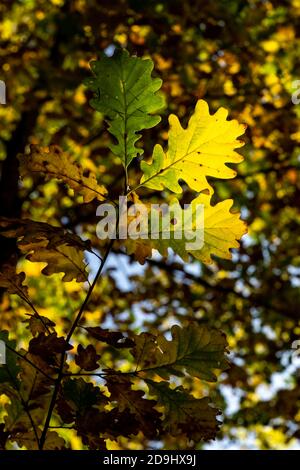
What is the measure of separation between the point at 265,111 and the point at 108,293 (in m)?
2.55

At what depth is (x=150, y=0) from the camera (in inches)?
160

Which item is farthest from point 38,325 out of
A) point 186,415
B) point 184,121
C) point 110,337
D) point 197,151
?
point 184,121

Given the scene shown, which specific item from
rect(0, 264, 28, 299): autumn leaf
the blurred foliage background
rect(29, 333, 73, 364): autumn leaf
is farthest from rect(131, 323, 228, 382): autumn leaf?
the blurred foliage background

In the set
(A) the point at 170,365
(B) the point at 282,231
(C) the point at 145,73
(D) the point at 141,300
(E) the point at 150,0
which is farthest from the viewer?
(B) the point at 282,231

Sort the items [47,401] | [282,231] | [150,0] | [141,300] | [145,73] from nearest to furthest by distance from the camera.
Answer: [145,73], [47,401], [150,0], [141,300], [282,231]

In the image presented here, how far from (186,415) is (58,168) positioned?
29.6 inches

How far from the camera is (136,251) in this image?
5.01 feet

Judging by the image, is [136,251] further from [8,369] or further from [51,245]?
[8,369]

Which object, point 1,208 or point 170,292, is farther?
point 170,292

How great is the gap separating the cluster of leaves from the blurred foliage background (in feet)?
8.01

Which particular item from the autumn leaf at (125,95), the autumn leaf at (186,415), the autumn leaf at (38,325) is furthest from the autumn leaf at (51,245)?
the autumn leaf at (186,415)

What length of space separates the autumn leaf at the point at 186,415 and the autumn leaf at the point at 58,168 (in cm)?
55
